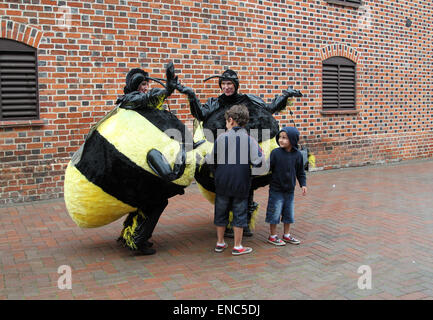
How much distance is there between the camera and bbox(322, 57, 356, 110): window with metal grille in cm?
1059

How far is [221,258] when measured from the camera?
435cm

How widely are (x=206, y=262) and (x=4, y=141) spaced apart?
14.2 ft

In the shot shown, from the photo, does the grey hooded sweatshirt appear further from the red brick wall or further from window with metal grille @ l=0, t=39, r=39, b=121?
window with metal grille @ l=0, t=39, r=39, b=121

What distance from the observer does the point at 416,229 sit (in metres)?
5.36

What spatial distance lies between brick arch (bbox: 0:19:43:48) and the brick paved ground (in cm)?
263

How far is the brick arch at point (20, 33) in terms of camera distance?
666 centimetres

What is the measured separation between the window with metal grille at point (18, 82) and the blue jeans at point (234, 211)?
4.20 metres

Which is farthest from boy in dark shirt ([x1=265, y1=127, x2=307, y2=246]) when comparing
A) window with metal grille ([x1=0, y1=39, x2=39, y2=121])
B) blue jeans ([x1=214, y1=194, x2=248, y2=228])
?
window with metal grille ([x1=0, y1=39, x2=39, y2=121])

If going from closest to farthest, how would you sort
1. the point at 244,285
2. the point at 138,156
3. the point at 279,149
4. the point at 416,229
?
the point at 244,285, the point at 138,156, the point at 279,149, the point at 416,229

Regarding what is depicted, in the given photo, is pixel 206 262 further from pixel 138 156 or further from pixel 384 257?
pixel 384 257

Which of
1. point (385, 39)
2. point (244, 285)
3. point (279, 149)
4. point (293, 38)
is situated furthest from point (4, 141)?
point (385, 39)

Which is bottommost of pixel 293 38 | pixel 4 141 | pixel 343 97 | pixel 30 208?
pixel 30 208

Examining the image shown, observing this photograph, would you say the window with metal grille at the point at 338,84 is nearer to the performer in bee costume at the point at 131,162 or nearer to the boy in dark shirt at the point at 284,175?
the boy in dark shirt at the point at 284,175

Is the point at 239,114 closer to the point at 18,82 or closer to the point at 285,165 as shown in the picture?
the point at 285,165
